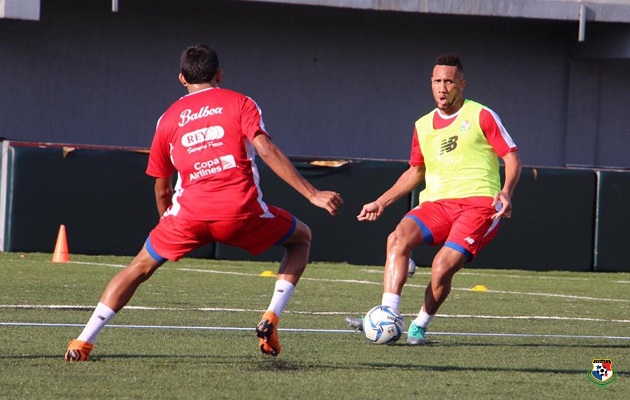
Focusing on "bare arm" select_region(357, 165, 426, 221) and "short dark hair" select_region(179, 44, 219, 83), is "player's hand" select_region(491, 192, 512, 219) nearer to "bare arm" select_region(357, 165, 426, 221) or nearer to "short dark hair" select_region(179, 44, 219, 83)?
"bare arm" select_region(357, 165, 426, 221)

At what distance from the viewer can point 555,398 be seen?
21.8 feet

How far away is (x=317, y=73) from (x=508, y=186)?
56.1 feet

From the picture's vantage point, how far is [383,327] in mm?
8648

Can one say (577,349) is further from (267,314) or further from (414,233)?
(267,314)

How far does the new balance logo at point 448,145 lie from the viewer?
9.52m

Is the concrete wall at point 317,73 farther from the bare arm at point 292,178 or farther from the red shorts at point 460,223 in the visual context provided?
the bare arm at point 292,178

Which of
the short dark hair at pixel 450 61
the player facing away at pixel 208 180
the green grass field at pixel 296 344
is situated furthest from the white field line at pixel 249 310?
the player facing away at pixel 208 180

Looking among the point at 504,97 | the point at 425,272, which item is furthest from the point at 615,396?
the point at 504,97

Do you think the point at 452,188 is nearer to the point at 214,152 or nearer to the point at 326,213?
the point at 214,152

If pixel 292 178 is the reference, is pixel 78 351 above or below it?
below

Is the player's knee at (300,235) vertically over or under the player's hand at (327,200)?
under

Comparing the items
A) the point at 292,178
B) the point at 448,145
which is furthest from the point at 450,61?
the point at 292,178

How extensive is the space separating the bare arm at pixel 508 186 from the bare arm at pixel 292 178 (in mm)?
1835

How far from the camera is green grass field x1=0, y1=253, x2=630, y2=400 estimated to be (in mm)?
6719
